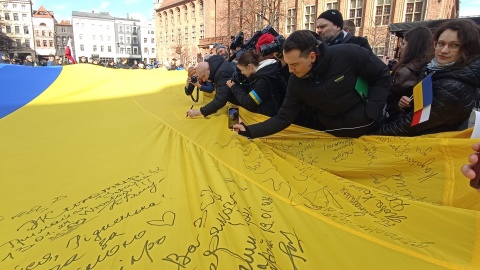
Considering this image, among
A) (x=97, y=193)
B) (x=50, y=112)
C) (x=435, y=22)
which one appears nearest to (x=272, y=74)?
Result: (x=97, y=193)

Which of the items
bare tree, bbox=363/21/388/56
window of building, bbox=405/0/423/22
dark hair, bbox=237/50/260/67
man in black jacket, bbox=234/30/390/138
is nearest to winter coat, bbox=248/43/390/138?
man in black jacket, bbox=234/30/390/138

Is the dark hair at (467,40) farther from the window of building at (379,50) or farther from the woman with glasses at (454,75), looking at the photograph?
the window of building at (379,50)

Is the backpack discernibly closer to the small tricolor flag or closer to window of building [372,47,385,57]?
the small tricolor flag

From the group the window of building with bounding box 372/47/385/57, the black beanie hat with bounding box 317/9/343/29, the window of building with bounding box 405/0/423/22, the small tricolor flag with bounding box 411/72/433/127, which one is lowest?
the small tricolor flag with bounding box 411/72/433/127

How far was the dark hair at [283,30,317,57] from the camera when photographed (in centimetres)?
190

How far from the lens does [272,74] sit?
8.77 ft

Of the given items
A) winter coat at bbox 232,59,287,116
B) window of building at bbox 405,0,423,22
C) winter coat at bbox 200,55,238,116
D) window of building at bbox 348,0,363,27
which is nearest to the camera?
winter coat at bbox 232,59,287,116

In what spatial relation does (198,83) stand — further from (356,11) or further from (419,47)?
(356,11)

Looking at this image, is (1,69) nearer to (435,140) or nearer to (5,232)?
(5,232)

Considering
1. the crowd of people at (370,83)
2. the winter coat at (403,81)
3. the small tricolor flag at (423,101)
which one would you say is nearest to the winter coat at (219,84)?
the crowd of people at (370,83)

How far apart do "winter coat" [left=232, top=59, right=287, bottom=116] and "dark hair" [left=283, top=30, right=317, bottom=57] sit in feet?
2.36

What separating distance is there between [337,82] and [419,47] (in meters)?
0.83

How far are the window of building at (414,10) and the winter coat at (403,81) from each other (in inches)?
816

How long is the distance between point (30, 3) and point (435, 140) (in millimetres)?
76891
